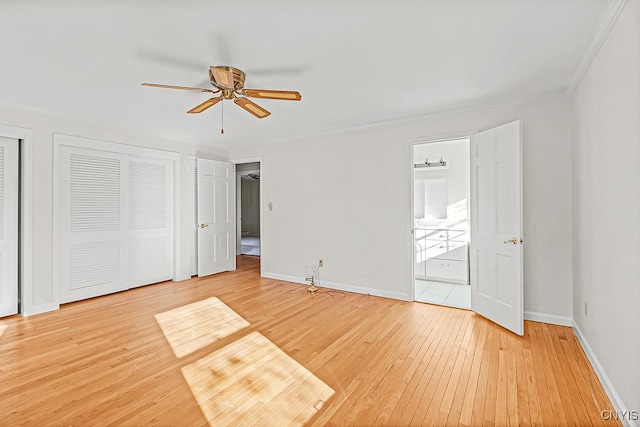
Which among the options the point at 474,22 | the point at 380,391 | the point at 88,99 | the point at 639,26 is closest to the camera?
the point at 639,26

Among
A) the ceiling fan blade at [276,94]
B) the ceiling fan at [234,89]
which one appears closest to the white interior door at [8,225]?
the ceiling fan at [234,89]

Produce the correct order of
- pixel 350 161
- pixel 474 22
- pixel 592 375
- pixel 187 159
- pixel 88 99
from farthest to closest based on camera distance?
1. pixel 187 159
2. pixel 350 161
3. pixel 88 99
4. pixel 592 375
5. pixel 474 22

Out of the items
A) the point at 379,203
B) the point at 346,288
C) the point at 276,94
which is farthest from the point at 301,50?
the point at 346,288

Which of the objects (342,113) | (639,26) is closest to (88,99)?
(342,113)

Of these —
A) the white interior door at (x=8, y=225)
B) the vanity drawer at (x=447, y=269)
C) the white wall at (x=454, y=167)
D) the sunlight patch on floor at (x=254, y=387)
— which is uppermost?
the white wall at (x=454, y=167)

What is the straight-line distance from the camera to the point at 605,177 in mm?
2193

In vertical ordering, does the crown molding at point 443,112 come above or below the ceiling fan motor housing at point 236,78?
above

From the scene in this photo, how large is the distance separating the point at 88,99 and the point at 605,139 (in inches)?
186

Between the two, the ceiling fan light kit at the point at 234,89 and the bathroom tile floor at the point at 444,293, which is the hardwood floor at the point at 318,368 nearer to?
the bathroom tile floor at the point at 444,293

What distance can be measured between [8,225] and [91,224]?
2.68 feet

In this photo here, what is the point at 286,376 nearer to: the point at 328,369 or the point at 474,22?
the point at 328,369

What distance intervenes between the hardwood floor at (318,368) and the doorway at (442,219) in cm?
138

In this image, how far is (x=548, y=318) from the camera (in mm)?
3385

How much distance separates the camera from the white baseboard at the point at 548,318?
3303mm
